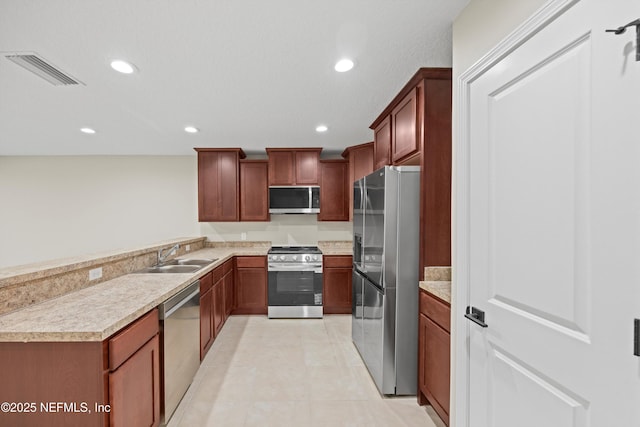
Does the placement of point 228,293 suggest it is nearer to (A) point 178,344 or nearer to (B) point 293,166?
(A) point 178,344

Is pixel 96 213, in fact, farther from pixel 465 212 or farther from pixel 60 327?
pixel 465 212

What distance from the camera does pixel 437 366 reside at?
174 cm

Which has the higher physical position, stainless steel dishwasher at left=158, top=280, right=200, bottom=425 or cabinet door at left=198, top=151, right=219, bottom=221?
cabinet door at left=198, top=151, right=219, bottom=221

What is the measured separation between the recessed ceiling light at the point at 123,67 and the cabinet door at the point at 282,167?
2.22 meters

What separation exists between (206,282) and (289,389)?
3.99 ft

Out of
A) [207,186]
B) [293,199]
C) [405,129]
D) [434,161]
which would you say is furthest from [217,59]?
[207,186]

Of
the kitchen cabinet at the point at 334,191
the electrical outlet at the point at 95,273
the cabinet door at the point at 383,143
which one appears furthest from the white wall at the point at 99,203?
the cabinet door at the point at 383,143

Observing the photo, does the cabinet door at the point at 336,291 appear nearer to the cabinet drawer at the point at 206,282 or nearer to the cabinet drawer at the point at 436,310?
the cabinet drawer at the point at 206,282

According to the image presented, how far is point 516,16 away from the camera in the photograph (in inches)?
43.0

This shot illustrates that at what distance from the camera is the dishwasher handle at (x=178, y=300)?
1713 millimetres

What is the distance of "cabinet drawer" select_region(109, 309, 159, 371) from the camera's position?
1232mm

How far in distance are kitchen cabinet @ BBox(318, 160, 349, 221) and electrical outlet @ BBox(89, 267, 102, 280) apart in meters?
2.74

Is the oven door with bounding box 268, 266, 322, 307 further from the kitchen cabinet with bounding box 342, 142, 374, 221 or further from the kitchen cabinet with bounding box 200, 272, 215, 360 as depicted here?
the kitchen cabinet with bounding box 342, 142, 374, 221

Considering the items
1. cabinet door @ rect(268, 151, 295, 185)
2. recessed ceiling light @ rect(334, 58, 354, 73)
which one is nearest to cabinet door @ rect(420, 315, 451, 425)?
recessed ceiling light @ rect(334, 58, 354, 73)
